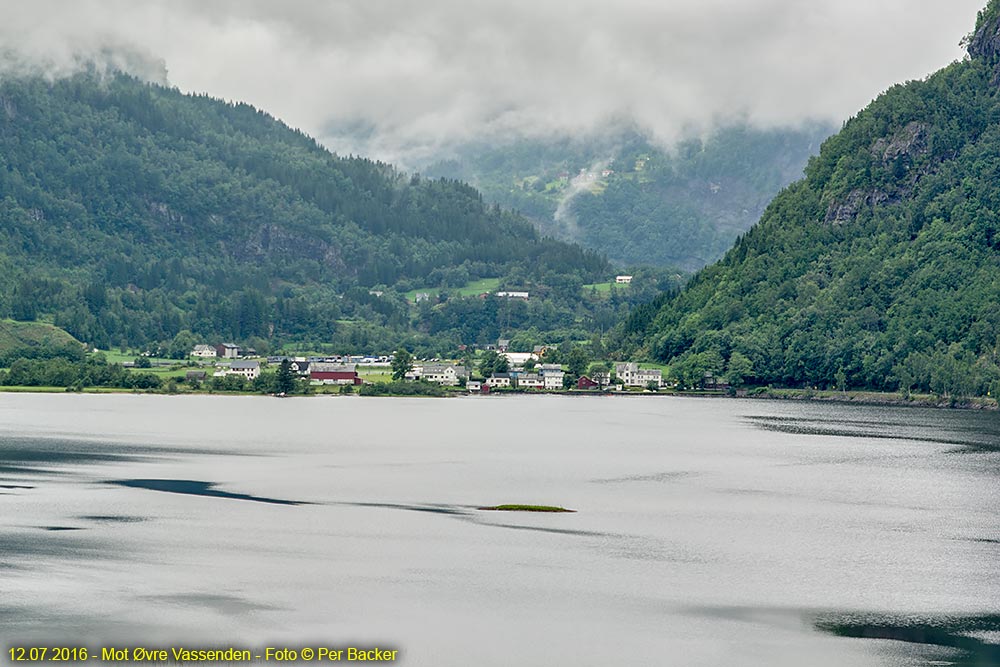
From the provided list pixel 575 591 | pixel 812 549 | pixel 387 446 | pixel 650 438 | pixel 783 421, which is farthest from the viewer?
pixel 783 421

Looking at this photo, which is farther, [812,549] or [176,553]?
[812,549]

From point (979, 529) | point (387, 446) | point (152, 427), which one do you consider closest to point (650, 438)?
point (387, 446)

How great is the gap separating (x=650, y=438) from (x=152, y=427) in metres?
41.2

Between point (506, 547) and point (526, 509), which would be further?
point (526, 509)

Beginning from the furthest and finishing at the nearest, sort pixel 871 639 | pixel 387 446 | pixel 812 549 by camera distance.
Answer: pixel 387 446, pixel 812 549, pixel 871 639

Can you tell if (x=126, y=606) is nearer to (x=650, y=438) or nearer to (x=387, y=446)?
(x=387, y=446)

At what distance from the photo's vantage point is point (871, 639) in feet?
172

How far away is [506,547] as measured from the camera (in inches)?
2653

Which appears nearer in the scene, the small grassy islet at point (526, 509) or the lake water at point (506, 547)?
the lake water at point (506, 547)

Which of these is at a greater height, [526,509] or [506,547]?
[526,509]

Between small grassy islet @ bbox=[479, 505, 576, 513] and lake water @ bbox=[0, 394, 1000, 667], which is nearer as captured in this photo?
lake water @ bbox=[0, 394, 1000, 667]

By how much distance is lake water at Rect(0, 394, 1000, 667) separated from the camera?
2036 inches

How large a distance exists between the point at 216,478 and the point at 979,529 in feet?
138

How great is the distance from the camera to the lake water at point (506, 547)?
5172 centimetres
